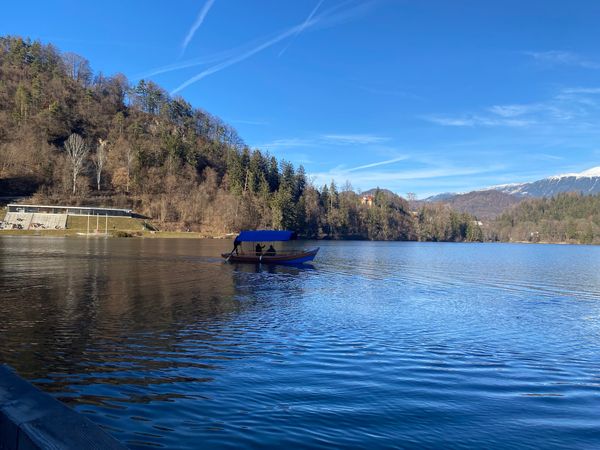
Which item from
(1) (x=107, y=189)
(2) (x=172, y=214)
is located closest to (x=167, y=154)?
(1) (x=107, y=189)

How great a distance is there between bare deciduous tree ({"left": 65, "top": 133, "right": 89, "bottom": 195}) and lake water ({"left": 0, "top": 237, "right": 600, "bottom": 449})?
466ft

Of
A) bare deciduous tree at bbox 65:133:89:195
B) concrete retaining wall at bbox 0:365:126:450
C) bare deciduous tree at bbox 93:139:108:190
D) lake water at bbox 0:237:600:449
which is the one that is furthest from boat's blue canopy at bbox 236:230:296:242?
bare deciduous tree at bbox 93:139:108:190

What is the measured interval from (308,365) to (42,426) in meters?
10.1

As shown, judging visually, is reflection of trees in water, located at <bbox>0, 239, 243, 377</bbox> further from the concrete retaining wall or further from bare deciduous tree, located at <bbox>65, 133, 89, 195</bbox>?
bare deciduous tree, located at <bbox>65, 133, 89, 195</bbox>

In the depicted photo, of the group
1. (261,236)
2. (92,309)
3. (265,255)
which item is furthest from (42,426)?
(265,255)

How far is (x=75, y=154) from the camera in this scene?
6220 inches

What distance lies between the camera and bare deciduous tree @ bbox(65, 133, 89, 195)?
155 m

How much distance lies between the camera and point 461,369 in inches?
537

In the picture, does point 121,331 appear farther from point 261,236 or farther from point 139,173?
point 139,173

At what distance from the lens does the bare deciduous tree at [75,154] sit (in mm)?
154925

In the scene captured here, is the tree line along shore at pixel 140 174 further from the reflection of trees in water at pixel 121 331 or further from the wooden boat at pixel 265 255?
the reflection of trees in water at pixel 121 331

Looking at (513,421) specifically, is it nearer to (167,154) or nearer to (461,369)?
(461,369)

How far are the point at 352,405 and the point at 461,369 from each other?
5016 millimetres

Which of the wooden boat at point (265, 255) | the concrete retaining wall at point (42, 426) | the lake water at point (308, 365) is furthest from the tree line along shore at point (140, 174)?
the concrete retaining wall at point (42, 426)
